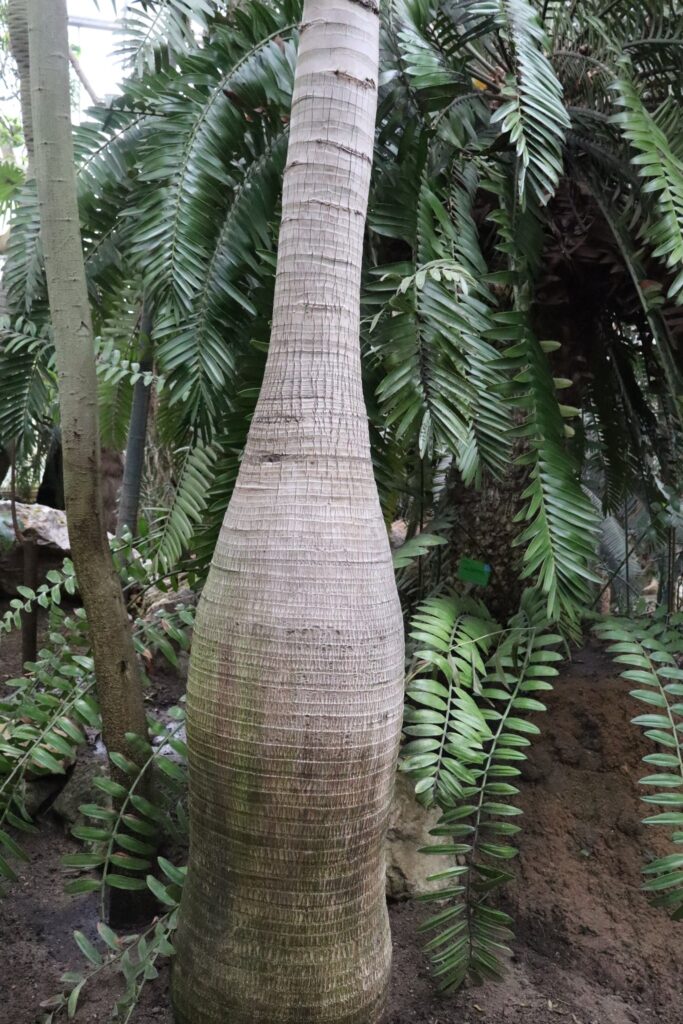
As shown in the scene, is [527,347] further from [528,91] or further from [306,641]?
[306,641]

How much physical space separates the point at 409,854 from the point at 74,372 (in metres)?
1.25

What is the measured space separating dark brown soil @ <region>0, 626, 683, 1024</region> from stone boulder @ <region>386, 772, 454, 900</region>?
0.04 metres

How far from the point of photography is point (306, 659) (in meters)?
1.04

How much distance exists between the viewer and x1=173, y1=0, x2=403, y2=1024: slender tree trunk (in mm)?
1044

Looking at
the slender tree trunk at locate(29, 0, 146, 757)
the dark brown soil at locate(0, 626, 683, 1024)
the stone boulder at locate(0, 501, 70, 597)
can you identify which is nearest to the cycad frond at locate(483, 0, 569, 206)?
the slender tree trunk at locate(29, 0, 146, 757)

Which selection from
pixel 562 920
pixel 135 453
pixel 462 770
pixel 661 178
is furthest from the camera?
pixel 135 453

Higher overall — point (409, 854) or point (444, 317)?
point (444, 317)

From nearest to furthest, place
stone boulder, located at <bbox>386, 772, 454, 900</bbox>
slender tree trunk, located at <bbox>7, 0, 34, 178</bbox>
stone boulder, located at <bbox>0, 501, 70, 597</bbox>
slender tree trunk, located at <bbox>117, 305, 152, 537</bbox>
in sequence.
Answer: stone boulder, located at <bbox>386, 772, 454, 900</bbox>
slender tree trunk, located at <bbox>7, 0, 34, 178</bbox>
slender tree trunk, located at <bbox>117, 305, 152, 537</bbox>
stone boulder, located at <bbox>0, 501, 70, 597</bbox>

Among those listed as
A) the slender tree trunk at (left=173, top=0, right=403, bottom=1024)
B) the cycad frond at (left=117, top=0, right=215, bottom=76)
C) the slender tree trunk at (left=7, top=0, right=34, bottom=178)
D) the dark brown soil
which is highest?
the slender tree trunk at (left=7, top=0, right=34, bottom=178)

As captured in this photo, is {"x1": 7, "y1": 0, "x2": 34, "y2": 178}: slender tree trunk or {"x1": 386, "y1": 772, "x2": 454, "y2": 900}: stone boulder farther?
{"x1": 7, "y1": 0, "x2": 34, "y2": 178}: slender tree trunk

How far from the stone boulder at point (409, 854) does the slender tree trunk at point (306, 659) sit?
0.51 meters

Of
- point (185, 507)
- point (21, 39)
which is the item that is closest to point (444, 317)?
point (185, 507)

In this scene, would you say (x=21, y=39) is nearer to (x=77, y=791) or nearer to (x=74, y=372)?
(x=74, y=372)

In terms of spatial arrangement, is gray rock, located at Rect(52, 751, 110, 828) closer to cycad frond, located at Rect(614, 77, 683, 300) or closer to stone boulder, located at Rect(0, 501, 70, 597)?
stone boulder, located at Rect(0, 501, 70, 597)
